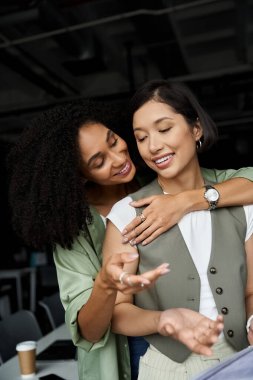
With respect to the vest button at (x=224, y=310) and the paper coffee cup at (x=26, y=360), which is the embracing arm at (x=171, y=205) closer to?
the vest button at (x=224, y=310)

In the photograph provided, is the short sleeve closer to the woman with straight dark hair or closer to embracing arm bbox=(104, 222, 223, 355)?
the woman with straight dark hair

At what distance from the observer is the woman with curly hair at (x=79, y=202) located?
57.8 inches

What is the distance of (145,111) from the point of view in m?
1.49

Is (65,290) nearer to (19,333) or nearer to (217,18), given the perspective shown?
(19,333)

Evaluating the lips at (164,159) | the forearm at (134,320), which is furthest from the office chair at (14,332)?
the lips at (164,159)

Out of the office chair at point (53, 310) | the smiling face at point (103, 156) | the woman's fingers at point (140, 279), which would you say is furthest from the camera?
the office chair at point (53, 310)

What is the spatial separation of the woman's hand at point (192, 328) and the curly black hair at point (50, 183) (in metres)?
0.54

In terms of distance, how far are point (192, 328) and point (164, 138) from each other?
56 cm

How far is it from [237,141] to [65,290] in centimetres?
738

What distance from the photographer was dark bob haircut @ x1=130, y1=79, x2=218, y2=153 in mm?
1501

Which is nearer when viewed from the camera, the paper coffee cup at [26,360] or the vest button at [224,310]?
the vest button at [224,310]

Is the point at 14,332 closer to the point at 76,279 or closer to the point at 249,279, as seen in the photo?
the point at 76,279

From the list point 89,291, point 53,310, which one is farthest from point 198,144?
point 53,310

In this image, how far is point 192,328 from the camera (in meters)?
1.10
